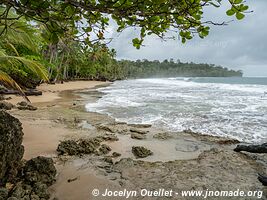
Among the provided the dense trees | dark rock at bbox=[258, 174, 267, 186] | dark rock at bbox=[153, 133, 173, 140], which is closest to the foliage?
dark rock at bbox=[258, 174, 267, 186]

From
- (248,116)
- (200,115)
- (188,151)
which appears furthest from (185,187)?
(248,116)

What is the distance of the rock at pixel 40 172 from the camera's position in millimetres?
3322

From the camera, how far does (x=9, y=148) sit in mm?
3271

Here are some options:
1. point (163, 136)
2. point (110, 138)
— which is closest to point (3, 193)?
point (110, 138)

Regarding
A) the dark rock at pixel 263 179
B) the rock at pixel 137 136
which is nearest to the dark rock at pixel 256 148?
the dark rock at pixel 263 179

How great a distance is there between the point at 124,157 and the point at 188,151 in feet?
4.71

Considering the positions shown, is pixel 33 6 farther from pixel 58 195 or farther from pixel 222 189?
pixel 222 189

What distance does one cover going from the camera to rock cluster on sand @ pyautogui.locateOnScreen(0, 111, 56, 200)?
3.06 m

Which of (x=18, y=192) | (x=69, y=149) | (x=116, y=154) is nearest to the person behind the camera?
(x=18, y=192)

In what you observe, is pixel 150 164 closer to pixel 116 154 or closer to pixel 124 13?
pixel 116 154

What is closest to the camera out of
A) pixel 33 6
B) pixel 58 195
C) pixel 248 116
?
pixel 33 6

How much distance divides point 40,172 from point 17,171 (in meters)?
0.30

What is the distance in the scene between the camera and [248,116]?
1000cm

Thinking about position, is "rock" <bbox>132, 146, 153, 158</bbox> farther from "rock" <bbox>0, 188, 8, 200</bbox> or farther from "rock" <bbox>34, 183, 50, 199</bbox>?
"rock" <bbox>0, 188, 8, 200</bbox>
